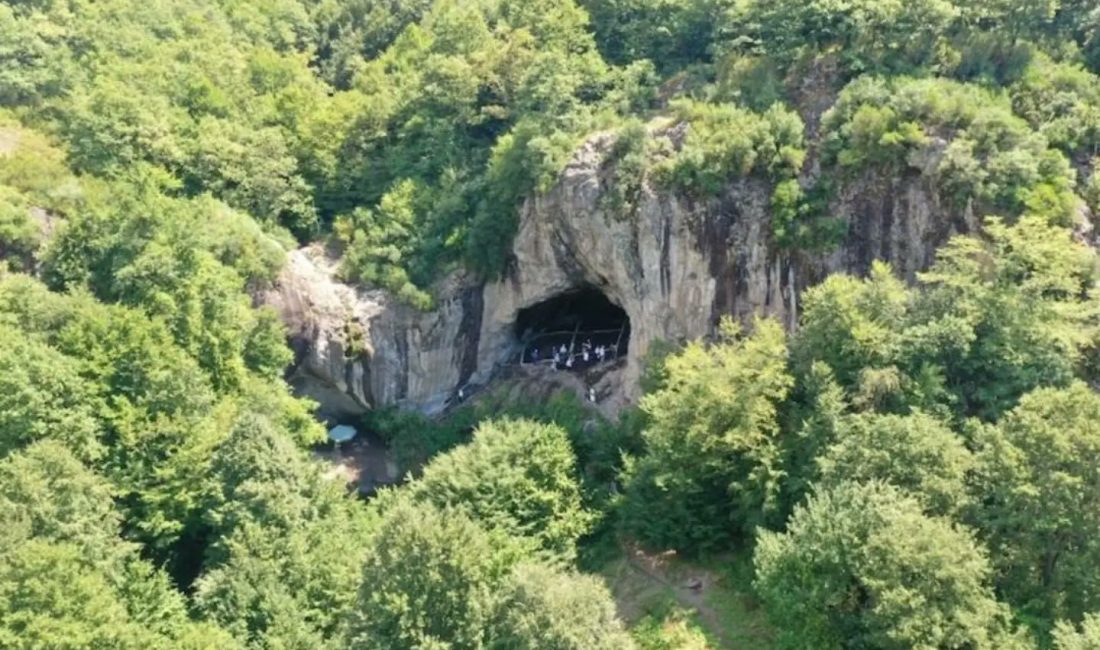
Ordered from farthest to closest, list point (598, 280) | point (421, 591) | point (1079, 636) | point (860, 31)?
point (598, 280), point (860, 31), point (421, 591), point (1079, 636)

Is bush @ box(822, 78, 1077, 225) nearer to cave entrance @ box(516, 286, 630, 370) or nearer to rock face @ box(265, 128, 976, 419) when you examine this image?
rock face @ box(265, 128, 976, 419)

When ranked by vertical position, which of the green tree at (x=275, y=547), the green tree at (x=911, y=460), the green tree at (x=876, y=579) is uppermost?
the green tree at (x=911, y=460)

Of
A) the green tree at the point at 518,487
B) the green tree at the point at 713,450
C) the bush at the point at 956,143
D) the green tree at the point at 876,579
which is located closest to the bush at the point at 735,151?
the bush at the point at 956,143

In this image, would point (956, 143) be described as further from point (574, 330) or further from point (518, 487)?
point (574, 330)

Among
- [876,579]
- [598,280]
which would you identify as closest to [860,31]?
[598,280]

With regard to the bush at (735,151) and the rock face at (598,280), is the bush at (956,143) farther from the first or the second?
the bush at (735,151)

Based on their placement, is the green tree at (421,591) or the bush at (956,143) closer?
the green tree at (421,591)

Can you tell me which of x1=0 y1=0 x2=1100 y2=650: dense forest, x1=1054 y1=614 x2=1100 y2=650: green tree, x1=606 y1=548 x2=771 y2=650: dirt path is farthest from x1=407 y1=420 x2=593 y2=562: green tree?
x1=1054 y1=614 x2=1100 y2=650: green tree
